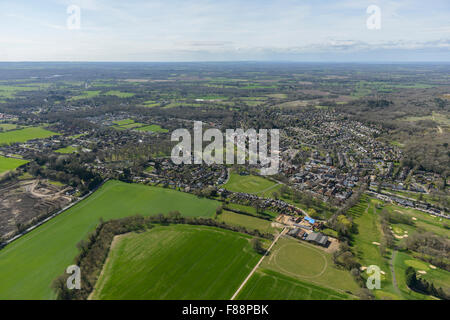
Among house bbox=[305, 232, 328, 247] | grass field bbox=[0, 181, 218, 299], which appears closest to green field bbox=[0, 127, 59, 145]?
grass field bbox=[0, 181, 218, 299]

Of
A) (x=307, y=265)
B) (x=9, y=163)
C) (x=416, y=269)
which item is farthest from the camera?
(x=9, y=163)

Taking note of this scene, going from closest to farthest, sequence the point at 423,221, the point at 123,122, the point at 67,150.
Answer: the point at 423,221 → the point at 67,150 → the point at 123,122

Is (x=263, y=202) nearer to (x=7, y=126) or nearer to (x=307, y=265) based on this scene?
(x=307, y=265)

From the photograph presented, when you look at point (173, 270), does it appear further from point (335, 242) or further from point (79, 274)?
point (335, 242)

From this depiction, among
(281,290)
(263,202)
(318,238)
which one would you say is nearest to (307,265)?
(318,238)

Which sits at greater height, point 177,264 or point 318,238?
point 318,238

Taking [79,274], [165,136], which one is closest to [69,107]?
[165,136]
